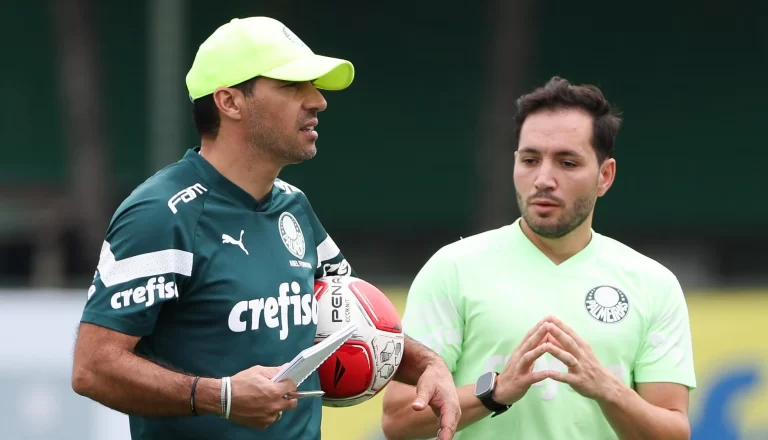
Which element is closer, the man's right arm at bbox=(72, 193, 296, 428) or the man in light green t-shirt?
the man's right arm at bbox=(72, 193, 296, 428)

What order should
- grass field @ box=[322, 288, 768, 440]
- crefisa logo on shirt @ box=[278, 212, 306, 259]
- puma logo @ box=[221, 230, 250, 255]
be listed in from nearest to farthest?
puma logo @ box=[221, 230, 250, 255]
crefisa logo on shirt @ box=[278, 212, 306, 259]
grass field @ box=[322, 288, 768, 440]

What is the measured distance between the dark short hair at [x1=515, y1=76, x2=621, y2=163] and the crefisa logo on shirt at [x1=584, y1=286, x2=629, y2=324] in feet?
1.53

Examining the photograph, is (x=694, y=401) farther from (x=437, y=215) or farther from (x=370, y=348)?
(x=437, y=215)

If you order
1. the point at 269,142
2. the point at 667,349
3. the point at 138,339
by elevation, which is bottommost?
the point at 667,349

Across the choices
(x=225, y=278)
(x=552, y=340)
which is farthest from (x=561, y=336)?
(x=225, y=278)

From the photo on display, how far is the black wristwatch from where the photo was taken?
4035 millimetres

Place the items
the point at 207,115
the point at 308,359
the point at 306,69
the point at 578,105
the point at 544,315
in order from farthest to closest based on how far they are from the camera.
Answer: the point at 578,105, the point at 544,315, the point at 207,115, the point at 306,69, the point at 308,359

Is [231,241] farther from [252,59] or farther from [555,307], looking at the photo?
[555,307]

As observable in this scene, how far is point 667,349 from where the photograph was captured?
4.28 meters

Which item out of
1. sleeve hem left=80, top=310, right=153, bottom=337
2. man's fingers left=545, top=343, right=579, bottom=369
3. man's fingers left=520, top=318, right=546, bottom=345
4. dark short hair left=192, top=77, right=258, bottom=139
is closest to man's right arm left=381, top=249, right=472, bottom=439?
man's fingers left=520, top=318, right=546, bottom=345

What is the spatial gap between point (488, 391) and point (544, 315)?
363 millimetres

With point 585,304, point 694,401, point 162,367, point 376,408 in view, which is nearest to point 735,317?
point 694,401

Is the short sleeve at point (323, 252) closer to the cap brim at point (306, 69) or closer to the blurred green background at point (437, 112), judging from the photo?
the cap brim at point (306, 69)

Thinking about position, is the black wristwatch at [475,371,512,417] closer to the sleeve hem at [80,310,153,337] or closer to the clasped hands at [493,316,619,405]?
the clasped hands at [493,316,619,405]
